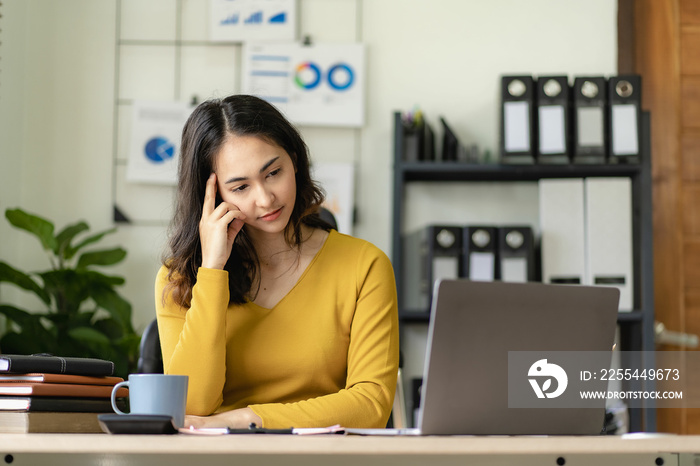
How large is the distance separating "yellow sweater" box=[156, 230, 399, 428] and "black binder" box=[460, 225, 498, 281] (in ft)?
3.51

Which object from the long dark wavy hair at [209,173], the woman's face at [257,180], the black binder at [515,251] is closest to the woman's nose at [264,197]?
the woman's face at [257,180]

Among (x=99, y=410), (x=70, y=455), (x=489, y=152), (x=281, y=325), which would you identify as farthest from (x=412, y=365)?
(x=70, y=455)

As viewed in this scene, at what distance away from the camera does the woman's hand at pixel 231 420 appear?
1108 mm

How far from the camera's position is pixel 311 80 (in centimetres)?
290

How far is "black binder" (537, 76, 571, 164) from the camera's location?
254cm

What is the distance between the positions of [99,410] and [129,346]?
5.10 feet

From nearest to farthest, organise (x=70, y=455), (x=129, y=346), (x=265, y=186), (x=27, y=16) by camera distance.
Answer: (x=70, y=455) → (x=265, y=186) → (x=129, y=346) → (x=27, y=16)

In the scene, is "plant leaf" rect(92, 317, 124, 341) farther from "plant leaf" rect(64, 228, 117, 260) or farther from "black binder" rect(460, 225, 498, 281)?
"black binder" rect(460, 225, 498, 281)

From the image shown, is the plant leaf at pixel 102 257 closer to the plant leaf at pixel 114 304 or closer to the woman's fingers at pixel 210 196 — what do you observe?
the plant leaf at pixel 114 304

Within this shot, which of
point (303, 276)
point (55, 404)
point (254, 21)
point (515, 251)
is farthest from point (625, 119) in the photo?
point (55, 404)

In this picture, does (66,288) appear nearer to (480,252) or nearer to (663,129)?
(480,252)

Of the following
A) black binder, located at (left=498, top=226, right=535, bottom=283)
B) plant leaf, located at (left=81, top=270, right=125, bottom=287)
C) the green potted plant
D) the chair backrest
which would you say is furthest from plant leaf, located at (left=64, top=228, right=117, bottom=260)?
black binder, located at (left=498, top=226, right=535, bottom=283)

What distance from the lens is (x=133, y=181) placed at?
2.88 m

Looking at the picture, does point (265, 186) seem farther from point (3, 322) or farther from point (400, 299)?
point (3, 322)
